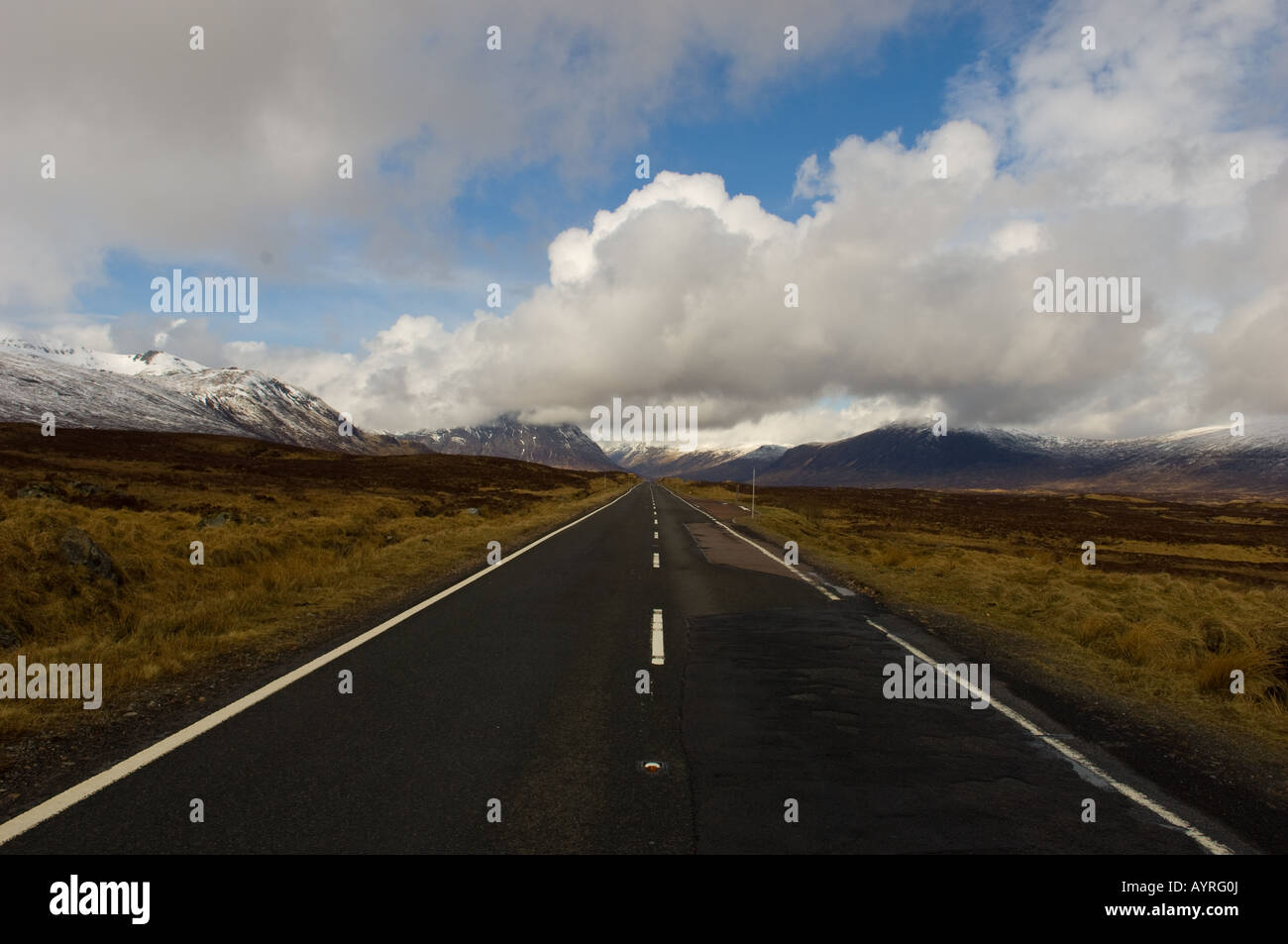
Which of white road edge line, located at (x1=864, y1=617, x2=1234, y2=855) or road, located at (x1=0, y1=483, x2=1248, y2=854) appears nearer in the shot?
road, located at (x1=0, y1=483, x2=1248, y2=854)

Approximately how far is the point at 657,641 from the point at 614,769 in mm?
4059

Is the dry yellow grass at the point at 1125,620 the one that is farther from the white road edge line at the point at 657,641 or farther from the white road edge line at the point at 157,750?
the white road edge line at the point at 157,750

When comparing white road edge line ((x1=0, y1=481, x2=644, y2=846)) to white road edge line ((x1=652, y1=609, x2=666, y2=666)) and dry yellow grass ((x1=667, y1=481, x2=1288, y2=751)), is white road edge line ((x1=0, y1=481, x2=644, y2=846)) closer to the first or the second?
white road edge line ((x1=652, y1=609, x2=666, y2=666))

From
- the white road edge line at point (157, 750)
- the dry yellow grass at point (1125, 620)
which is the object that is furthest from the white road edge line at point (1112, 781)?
the white road edge line at point (157, 750)

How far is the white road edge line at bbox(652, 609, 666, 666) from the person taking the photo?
7.91m

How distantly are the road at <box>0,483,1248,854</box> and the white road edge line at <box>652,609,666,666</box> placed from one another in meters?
0.05

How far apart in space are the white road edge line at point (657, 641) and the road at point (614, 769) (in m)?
0.05

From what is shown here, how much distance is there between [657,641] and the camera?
28.9 feet

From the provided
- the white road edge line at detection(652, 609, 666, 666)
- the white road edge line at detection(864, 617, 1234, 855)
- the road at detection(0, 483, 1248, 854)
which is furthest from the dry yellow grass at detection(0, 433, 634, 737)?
the white road edge line at detection(864, 617, 1234, 855)

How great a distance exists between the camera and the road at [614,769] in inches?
152

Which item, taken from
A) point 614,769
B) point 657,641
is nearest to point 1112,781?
point 614,769

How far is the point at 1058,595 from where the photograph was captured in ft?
43.5
